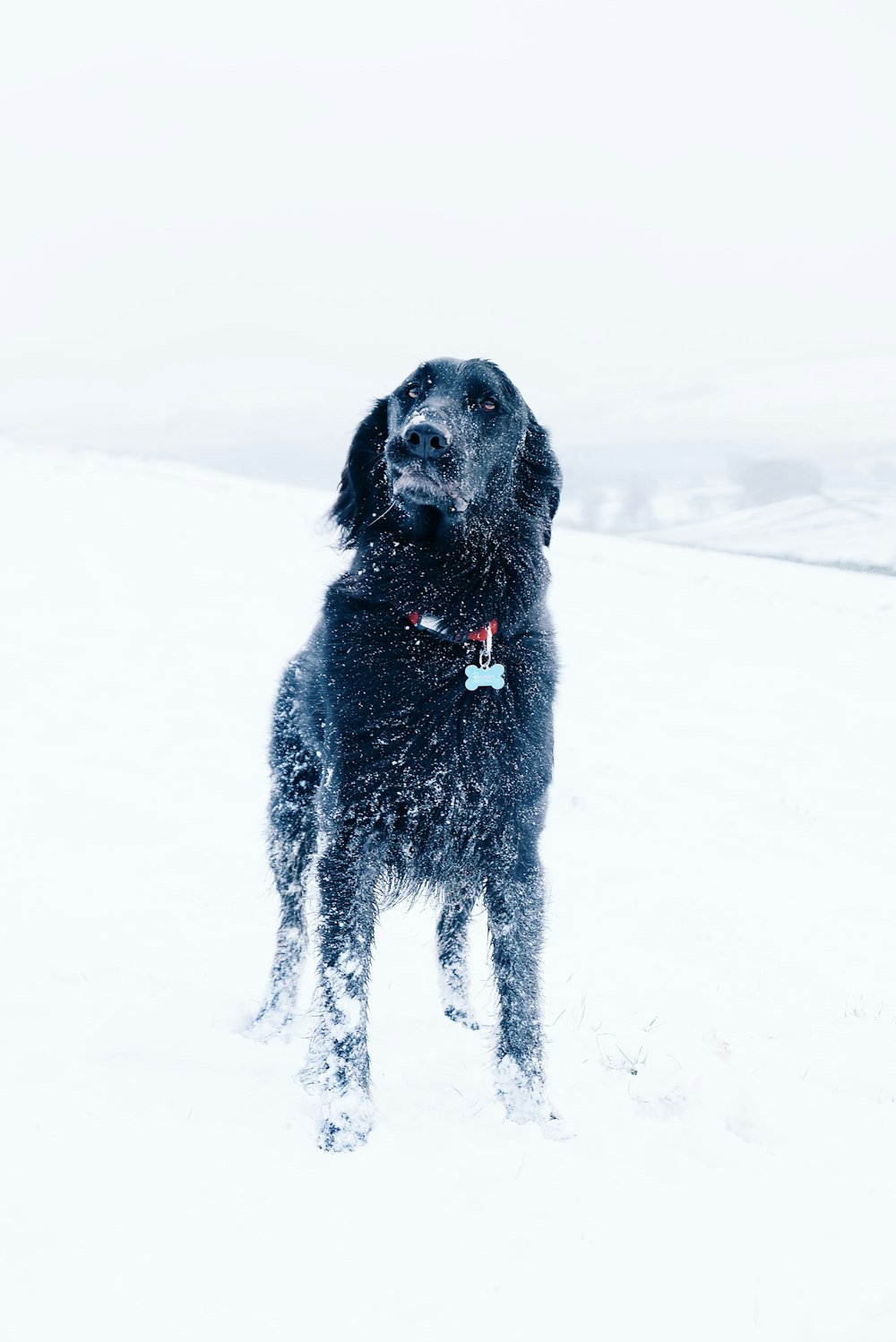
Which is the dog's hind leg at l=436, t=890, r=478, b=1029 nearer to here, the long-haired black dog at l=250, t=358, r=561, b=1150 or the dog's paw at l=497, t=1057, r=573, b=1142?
the long-haired black dog at l=250, t=358, r=561, b=1150

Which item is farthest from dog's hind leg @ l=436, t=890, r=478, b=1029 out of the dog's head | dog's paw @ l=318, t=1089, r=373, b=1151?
the dog's head

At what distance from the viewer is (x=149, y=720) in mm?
6539

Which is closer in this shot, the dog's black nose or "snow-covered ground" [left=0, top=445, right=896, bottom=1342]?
"snow-covered ground" [left=0, top=445, right=896, bottom=1342]

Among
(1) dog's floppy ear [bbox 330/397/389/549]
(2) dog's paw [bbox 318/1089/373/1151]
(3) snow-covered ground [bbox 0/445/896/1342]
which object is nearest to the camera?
(3) snow-covered ground [bbox 0/445/896/1342]

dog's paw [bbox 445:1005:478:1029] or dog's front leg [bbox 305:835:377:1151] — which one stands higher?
dog's front leg [bbox 305:835:377:1151]

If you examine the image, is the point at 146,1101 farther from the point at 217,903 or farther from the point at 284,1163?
the point at 217,903

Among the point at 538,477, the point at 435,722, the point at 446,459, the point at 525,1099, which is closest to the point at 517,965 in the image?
the point at 525,1099

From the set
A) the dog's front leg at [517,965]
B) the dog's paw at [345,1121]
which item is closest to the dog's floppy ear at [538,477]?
the dog's front leg at [517,965]

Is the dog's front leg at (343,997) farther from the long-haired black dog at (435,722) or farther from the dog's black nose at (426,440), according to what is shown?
the dog's black nose at (426,440)

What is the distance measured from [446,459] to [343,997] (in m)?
1.76

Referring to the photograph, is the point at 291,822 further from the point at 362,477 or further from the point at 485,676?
the point at 362,477

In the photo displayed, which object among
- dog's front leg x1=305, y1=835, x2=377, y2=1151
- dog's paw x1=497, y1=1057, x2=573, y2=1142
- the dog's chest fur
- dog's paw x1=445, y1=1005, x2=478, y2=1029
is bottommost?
dog's paw x1=445, y1=1005, x2=478, y2=1029

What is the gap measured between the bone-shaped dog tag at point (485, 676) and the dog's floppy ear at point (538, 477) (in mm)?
707

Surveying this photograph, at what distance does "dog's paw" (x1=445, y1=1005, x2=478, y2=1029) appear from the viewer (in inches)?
120
